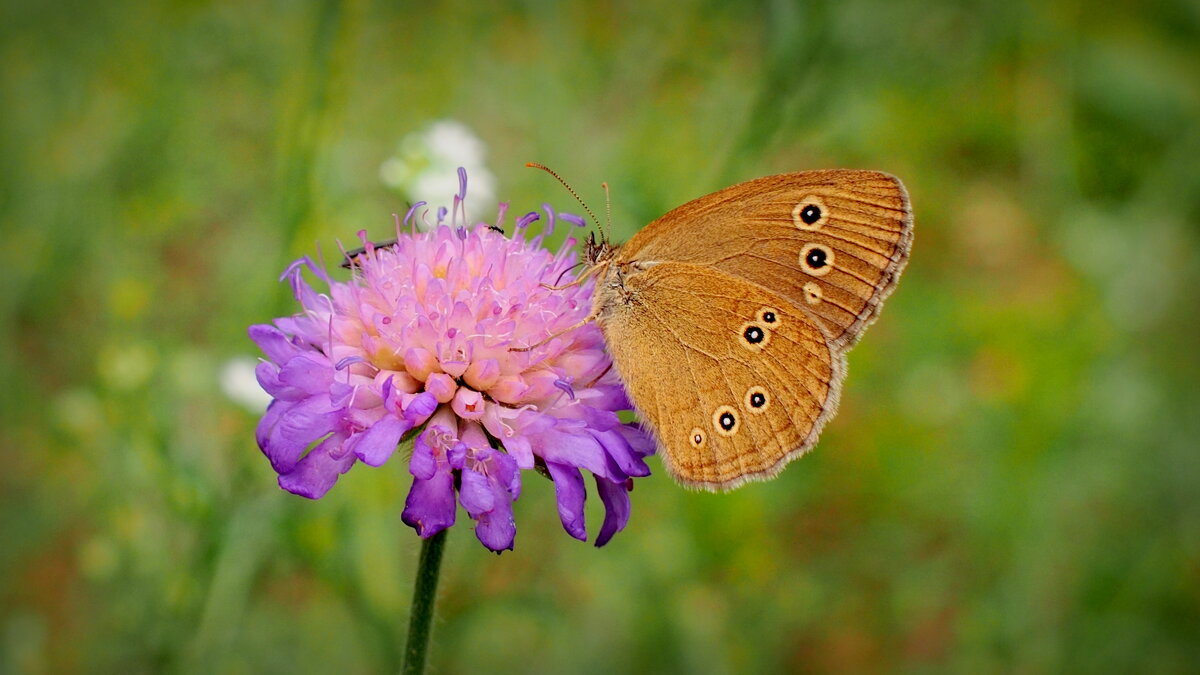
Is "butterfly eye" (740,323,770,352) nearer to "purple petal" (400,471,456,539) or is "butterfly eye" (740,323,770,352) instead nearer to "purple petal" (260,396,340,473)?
"purple petal" (400,471,456,539)

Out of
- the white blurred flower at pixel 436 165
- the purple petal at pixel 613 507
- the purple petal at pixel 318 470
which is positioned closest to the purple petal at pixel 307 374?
the purple petal at pixel 318 470

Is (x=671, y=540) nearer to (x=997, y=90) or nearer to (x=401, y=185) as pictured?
(x=401, y=185)

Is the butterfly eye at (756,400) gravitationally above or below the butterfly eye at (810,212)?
below

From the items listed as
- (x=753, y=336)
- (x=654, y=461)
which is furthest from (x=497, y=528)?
(x=654, y=461)

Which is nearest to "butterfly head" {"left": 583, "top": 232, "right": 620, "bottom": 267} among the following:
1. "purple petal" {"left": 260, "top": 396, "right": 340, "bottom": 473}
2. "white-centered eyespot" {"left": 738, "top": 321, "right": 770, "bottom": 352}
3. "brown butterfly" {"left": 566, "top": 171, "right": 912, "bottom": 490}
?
"brown butterfly" {"left": 566, "top": 171, "right": 912, "bottom": 490}

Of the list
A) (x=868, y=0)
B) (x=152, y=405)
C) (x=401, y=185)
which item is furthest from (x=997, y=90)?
(x=152, y=405)

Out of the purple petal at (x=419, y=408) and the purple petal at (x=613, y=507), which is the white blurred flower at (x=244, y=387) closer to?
the purple petal at (x=419, y=408)
